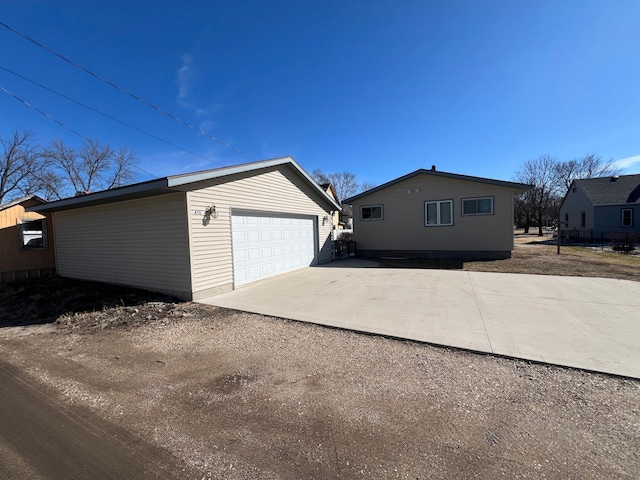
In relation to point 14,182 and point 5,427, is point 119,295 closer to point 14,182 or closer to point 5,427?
point 5,427

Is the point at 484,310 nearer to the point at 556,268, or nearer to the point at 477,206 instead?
the point at 556,268

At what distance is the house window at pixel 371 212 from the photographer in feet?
49.4

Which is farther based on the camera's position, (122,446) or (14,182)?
(14,182)

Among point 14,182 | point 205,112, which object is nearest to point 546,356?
point 205,112

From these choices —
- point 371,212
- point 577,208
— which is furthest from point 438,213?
point 577,208

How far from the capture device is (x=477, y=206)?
1305 cm

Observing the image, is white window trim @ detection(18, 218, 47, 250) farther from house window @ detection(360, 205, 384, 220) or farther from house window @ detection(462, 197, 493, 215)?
house window @ detection(462, 197, 493, 215)

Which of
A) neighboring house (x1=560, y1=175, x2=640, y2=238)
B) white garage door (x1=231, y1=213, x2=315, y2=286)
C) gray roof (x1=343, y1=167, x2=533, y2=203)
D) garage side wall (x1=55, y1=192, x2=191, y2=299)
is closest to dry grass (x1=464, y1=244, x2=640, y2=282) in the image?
gray roof (x1=343, y1=167, x2=533, y2=203)

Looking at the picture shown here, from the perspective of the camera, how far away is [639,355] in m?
3.55

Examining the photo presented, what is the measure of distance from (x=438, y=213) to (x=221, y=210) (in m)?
10.2

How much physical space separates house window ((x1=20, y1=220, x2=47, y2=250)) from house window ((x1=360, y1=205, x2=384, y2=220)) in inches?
538

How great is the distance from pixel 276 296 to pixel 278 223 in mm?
3632

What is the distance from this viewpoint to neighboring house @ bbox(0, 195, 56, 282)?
10.2 m

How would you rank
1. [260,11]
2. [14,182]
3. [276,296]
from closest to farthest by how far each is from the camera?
1. [276,296]
2. [260,11]
3. [14,182]
